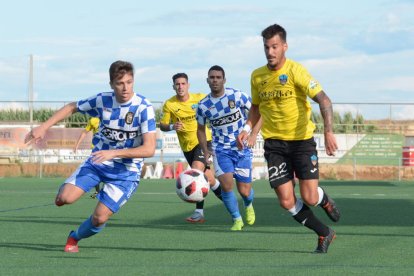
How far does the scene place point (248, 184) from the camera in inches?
535

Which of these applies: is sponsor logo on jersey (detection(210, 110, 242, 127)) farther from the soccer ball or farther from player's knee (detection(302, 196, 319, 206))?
player's knee (detection(302, 196, 319, 206))

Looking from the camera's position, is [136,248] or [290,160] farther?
[136,248]

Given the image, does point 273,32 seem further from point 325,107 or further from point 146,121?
point 146,121

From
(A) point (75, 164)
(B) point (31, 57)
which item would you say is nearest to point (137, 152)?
(A) point (75, 164)

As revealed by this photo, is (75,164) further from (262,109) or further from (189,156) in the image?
(262,109)

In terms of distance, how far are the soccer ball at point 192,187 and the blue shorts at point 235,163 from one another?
0.92 metres

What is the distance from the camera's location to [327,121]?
366 inches

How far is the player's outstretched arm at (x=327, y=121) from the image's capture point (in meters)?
9.10


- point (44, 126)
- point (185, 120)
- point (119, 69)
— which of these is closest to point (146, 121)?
point (119, 69)

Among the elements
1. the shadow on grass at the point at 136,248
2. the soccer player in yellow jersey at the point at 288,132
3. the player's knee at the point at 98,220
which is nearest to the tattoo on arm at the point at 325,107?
→ the soccer player in yellow jersey at the point at 288,132

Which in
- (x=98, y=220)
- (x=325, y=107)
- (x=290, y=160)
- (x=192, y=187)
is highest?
(x=325, y=107)

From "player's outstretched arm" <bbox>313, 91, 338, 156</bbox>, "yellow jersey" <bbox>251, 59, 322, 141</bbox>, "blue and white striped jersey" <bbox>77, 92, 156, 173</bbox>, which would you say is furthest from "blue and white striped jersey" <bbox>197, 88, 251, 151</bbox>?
"player's outstretched arm" <bbox>313, 91, 338, 156</bbox>

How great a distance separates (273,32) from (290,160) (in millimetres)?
1335

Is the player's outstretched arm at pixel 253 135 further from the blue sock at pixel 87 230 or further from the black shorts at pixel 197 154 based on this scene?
the black shorts at pixel 197 154
